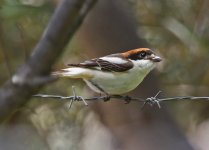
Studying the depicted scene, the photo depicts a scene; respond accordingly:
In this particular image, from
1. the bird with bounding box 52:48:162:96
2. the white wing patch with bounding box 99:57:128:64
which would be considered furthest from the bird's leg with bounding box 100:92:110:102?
the white wing patch with bounding box 99:57:128:64

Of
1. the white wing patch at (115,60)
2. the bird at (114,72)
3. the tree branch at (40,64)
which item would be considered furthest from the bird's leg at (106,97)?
the tree branch at (40,64)

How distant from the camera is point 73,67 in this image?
7.44ft

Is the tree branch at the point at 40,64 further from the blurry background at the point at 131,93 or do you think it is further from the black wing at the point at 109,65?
the blurry background at the point at 131,93

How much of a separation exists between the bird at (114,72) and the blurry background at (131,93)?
71 cm

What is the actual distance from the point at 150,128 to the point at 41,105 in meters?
1.08

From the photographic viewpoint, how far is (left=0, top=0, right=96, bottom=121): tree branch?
27.9 inches

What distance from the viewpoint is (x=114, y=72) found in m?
2.33

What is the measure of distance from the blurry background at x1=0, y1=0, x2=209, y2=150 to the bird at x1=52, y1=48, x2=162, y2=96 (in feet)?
2.34

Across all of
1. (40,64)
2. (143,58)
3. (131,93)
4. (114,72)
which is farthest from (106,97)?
(40,64)

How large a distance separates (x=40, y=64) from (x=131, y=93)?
2974 mm

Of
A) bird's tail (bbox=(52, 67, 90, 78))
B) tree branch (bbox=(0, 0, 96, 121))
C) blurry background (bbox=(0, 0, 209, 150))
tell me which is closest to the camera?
tree branch (bbox=(0, 0, 96, 121))

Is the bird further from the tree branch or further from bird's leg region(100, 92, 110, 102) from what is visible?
the tree branch

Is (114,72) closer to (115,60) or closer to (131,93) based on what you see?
(115,60)

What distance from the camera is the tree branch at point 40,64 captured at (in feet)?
2.33
